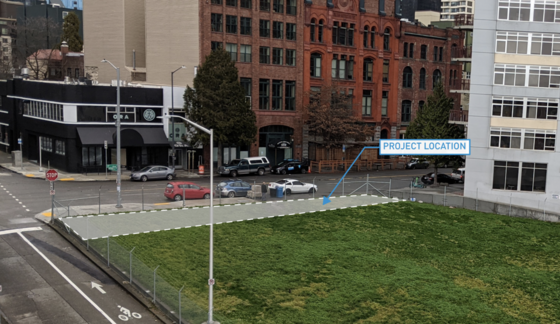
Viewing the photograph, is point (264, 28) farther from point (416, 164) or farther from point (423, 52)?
point (423, 52)

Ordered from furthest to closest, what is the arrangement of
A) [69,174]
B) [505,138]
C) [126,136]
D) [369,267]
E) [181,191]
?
[126,136] → [69,174] → [505,138] → [181,191] → [369,267]

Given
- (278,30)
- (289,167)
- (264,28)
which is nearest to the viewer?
(289,167)

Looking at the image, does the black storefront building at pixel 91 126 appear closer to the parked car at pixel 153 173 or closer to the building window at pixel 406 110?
the parked car at pixel 153 173

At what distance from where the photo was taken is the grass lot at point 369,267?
23125mm

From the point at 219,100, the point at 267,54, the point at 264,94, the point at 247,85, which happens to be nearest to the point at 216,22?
the point at 267,54

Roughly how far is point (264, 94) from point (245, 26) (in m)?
8.30

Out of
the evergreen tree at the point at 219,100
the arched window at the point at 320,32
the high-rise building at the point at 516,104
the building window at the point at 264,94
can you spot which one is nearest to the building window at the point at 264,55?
the building window at the point at 264,94

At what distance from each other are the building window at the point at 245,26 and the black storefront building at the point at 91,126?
12.2 meters

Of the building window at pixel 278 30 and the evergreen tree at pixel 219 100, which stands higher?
the building window at pixel 278 30

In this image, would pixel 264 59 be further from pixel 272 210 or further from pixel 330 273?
pixel 330 273

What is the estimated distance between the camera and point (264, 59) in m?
70.4

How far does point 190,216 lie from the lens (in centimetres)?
3719

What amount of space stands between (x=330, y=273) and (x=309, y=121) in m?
46.8

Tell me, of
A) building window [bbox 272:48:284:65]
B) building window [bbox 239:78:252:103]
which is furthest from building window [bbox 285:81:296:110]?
building window [bbox 239:78:252:103]
